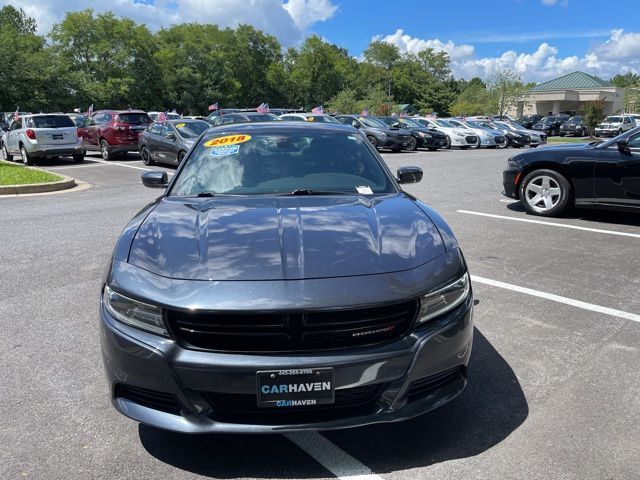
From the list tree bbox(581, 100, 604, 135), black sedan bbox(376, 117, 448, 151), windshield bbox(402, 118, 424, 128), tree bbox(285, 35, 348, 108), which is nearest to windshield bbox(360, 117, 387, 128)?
black sedan bbox(376, 117, 448, 151)

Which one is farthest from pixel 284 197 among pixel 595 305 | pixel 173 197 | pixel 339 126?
pixel 595 305

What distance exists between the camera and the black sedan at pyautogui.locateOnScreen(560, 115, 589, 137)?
43.6m

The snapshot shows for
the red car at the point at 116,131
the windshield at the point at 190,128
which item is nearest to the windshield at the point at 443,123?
the red car at the point at 116,131

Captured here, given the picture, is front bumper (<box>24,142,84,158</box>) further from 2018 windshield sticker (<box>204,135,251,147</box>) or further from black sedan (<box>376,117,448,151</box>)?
2018 windshield sticker (<box>204,135,251,147</box>)

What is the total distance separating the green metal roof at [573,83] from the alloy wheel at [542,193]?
84729 millimetres

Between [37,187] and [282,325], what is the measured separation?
10742 millimetres

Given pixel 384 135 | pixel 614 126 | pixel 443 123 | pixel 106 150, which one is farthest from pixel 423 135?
pixel 614 126

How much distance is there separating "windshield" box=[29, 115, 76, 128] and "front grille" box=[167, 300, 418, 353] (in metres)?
16.8

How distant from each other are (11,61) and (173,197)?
58.2 metres

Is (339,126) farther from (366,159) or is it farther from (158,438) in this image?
(158,438)

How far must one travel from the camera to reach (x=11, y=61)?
167 feet

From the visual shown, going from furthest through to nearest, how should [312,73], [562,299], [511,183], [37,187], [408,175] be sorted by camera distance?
[312,73], [37,187], [511,183], [562,299], [408,175]

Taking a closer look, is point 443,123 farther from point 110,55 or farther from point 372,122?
point 110,55

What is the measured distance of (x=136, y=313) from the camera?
7.88ft
